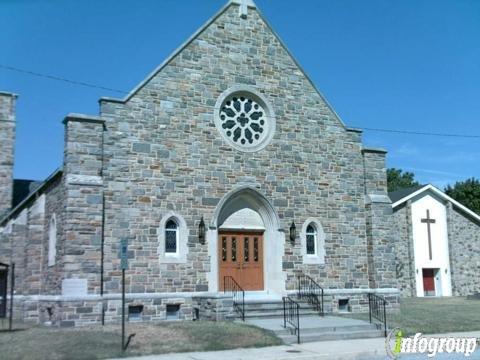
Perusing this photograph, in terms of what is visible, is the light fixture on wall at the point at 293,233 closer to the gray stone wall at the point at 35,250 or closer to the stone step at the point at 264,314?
the stone step at the point at 264,314

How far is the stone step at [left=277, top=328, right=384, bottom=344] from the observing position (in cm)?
1569

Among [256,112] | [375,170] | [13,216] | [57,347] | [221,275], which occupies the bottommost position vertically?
[57,347]

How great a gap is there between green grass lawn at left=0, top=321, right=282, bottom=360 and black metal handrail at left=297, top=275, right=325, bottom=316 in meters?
4.50

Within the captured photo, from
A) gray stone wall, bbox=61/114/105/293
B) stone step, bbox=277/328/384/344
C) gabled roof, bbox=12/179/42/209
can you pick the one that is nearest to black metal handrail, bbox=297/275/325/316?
stone step, bbox=277/328/384/344

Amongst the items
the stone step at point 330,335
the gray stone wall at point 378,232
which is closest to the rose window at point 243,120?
the gray stone wall at point 378,232

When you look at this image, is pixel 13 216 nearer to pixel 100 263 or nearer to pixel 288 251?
pixel 100 263

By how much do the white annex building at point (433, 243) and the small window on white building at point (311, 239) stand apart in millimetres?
15385

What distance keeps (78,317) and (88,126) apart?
5.64 m

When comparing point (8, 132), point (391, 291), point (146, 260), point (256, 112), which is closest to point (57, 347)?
point (146, 260)

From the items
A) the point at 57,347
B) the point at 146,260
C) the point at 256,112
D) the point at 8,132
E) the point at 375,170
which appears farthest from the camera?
the point at 8,132

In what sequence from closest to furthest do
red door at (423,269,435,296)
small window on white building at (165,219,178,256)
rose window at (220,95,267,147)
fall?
small window on white building at (165,219,178,256)
rose window at (220,95,267,147)
red door at (423,269,435,296)

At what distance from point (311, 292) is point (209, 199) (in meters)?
4.82

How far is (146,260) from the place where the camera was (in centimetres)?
1886

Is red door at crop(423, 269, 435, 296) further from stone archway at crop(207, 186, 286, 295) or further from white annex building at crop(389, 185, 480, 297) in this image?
stone archway at crop(207, 186, 286, 295)
